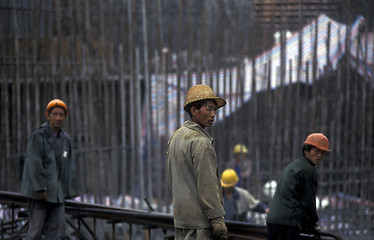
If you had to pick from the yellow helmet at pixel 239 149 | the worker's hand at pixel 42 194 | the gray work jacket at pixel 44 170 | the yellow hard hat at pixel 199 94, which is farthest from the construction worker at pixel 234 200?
the yellow hard hat at pixel 199 94

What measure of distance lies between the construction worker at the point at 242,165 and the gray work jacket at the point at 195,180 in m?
4.95

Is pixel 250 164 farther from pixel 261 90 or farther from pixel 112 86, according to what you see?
pixel 112 86

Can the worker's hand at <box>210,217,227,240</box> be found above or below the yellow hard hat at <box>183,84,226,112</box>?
below

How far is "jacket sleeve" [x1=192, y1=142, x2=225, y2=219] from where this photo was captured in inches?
148

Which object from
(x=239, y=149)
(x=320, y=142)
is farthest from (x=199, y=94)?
(x=239, y=149)

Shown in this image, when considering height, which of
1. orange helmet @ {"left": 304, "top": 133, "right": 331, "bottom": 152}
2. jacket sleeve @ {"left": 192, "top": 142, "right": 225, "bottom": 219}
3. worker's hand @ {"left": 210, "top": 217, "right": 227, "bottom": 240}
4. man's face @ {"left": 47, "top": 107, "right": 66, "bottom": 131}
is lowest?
worker's hand @ {"left": 210, "top": 217, "right": 227, "bottom": 240}

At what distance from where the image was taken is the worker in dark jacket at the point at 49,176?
5652 millimetres

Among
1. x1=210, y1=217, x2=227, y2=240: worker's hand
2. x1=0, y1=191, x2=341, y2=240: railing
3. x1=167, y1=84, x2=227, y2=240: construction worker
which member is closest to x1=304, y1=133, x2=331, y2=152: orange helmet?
x1=0, y1=191, x2=341, y2=240: railing

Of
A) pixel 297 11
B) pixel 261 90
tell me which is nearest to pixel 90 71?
pixel 261 90

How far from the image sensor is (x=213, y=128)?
897 cm

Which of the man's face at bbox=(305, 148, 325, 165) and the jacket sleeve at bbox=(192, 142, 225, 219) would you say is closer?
the jacket sleeve at bbox=(192, 142, 225, 219)

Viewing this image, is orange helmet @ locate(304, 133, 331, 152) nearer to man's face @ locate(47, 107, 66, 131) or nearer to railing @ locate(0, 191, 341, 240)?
railing @ locate(0, 191, 341, 240)

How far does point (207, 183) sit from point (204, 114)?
0.56 meters

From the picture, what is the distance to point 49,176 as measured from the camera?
5.74 meters
